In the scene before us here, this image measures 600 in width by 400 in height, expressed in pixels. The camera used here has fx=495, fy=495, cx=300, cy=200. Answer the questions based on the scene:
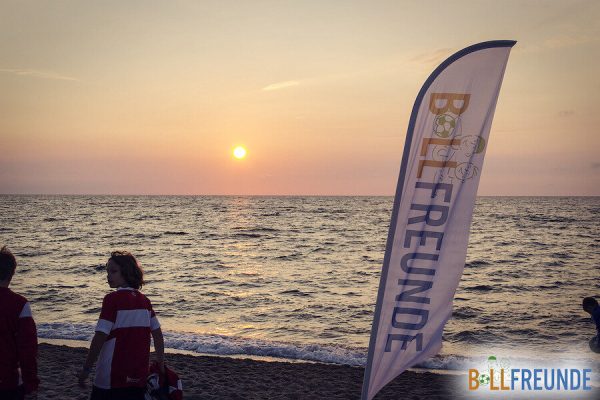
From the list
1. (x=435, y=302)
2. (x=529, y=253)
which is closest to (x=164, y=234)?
(x=529, y=253)

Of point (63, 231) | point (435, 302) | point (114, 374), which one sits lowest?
point (63, 231)

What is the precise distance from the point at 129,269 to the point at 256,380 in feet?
20.5

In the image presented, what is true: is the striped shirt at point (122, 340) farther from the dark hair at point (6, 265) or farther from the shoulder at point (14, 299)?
the dark hair at point (6, 265)

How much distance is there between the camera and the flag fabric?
189 inches

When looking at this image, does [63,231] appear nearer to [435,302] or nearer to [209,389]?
[209,389]

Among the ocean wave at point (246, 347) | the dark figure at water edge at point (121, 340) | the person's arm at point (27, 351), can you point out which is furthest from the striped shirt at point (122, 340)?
the ocean wave at point (246, 347)

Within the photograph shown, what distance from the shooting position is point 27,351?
3.58 m

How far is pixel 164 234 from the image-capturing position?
2023 inches

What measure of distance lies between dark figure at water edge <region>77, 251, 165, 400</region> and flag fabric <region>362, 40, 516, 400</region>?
88.6 inches

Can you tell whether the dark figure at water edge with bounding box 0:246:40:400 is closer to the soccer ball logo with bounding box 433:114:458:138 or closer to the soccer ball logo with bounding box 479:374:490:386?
the soccer ball logo with bounding box 433:114:458:138

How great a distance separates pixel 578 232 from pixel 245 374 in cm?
5423

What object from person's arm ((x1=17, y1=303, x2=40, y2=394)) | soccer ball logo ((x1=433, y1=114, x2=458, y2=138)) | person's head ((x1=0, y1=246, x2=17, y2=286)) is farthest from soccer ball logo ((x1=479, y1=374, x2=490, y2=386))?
person's head ((x1=0, y1=246, x2=17, y2=286))

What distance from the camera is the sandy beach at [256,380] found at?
839cm

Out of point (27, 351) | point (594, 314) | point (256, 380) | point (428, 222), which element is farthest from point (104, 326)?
point (256, 380)
